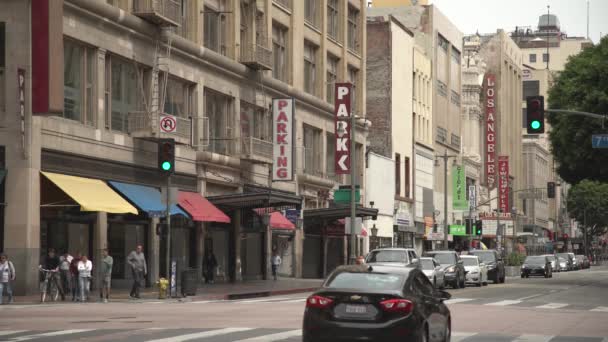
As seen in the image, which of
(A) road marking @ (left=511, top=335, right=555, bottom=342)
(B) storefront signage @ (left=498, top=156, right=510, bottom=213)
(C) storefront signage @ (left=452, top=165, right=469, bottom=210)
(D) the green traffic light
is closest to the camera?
(A) road marking @ (left=511, top=335, right=555, bottom=342)

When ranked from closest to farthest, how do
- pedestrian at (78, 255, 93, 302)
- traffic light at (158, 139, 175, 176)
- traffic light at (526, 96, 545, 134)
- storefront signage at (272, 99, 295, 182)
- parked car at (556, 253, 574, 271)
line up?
traffic light at (526, 96, 545, 134) → traffic light at (158, 139, 175, 176) → pedestrian at (78, 255, 93, 302) → storefront signage at (272, 99, 295, 182) → parked car at (556, 253, 574, 271)

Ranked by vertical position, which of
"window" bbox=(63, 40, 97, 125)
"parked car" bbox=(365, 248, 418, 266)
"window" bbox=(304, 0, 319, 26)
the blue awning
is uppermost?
"window" bbox=(304, 0, 319, 26)

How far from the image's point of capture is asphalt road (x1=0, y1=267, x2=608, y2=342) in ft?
73.4

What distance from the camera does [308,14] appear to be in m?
67.9

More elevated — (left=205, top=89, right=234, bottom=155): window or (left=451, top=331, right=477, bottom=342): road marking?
(left=205, top=89, right=234, bottom=155): window

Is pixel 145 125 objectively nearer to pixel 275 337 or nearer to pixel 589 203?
pixel 275 337

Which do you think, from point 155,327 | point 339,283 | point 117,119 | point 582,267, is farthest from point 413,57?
point 339,283

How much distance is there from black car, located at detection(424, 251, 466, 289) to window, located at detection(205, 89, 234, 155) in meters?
10.8

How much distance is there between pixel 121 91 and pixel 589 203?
117956 mm

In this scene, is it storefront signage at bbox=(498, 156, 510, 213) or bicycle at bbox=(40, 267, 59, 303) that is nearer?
bicycle at bbox=(40, 267, 59, 303)

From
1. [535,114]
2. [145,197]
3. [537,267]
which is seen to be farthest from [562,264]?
[535,114]

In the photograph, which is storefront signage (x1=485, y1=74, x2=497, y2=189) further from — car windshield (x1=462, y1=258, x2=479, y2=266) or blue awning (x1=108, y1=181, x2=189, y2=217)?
blue awning (x1=108, y1=181, x2=189, y2=217)

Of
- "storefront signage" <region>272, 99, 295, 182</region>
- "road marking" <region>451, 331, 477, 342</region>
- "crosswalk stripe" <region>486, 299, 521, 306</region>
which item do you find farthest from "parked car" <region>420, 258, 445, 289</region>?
"road marking" <region>451, 331, 477, 342</region>

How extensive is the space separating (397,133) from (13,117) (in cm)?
5174
